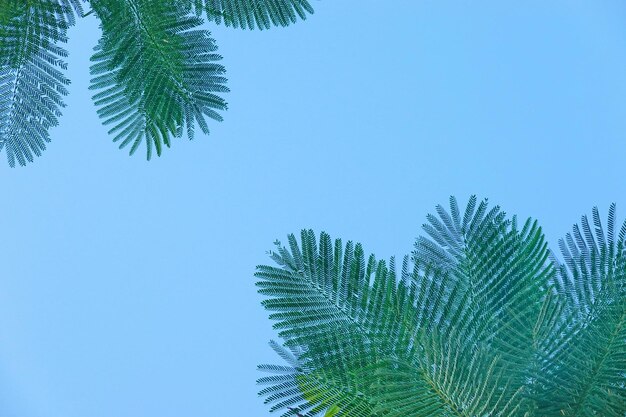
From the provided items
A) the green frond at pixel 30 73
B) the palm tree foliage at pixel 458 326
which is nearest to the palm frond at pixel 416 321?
the palm tree foliage at pixel 458 326

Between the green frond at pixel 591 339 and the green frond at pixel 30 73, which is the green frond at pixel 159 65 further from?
the green frond at pixel 591 339

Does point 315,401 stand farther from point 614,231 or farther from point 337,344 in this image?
point 614,231

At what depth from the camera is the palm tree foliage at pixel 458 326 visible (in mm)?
1395

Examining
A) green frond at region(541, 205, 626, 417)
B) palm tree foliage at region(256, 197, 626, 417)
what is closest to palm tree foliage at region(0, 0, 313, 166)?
palm tree foliage at region(256, 197, 626, 417)

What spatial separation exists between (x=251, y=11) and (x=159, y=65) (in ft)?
1.18

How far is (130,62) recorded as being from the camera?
2.06 m

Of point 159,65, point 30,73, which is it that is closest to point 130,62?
point 159,65

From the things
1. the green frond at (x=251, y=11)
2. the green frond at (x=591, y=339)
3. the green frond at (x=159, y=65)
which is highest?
the green frond at (x=251, y=11)

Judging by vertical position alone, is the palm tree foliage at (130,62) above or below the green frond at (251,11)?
below

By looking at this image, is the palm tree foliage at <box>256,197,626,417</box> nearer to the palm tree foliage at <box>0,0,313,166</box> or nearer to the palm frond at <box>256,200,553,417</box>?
the palm frond at <box>256,200,553,417</box>

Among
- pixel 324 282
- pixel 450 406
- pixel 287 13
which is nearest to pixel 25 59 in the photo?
pixel 287 13

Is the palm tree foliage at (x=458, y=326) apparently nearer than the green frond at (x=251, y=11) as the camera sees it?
→ Yes

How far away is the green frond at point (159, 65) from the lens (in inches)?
79.0

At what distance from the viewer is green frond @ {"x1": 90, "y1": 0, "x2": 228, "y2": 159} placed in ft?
6.58
